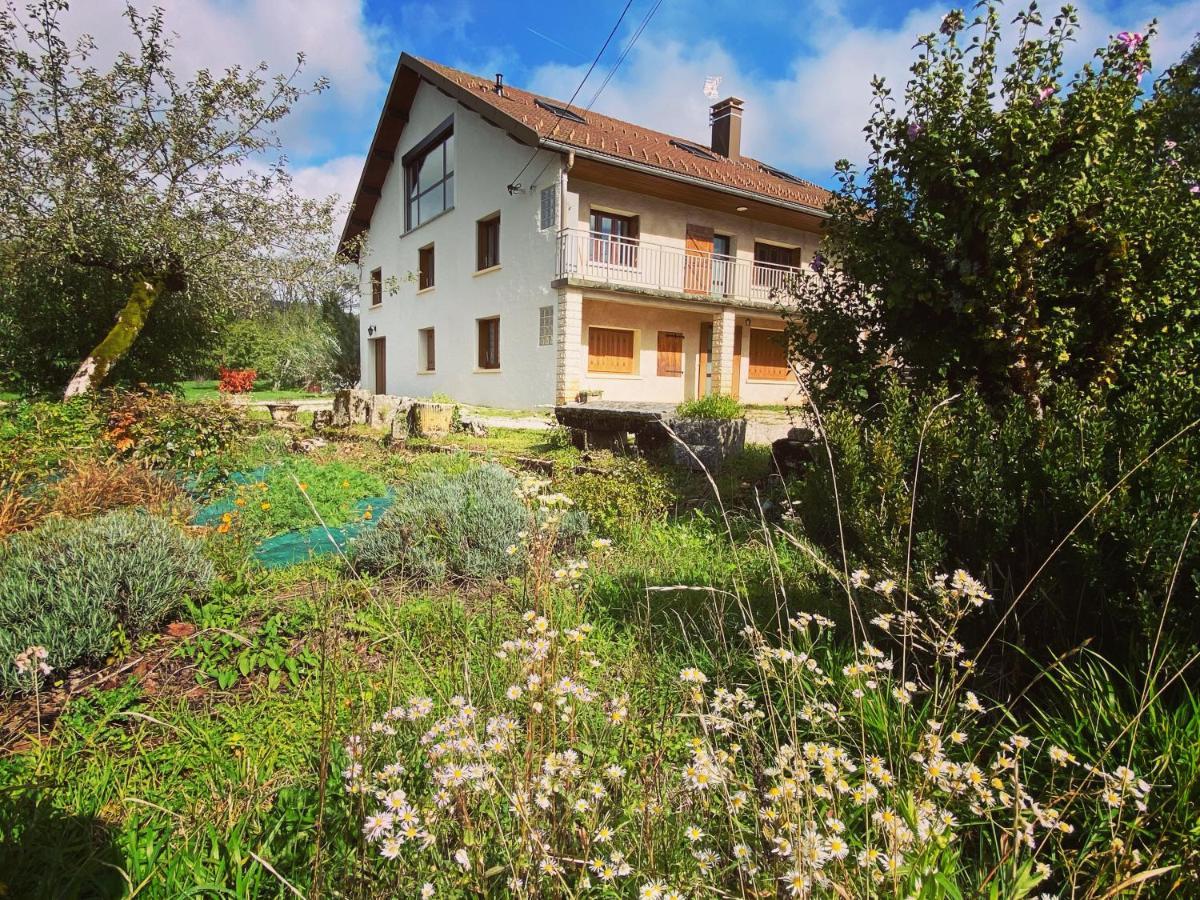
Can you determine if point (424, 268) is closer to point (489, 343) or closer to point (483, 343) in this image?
point (483, 343)

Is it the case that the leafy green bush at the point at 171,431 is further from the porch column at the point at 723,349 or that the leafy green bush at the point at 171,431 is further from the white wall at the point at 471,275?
the porch column at the point at 723,349

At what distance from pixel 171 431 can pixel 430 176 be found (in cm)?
1495

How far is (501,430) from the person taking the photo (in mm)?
10672

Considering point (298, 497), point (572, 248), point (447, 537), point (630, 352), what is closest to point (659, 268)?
point (630, 352)

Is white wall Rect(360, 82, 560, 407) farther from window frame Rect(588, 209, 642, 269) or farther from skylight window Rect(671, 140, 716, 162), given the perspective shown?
skylight window Rect(671, 140, 716, 162)

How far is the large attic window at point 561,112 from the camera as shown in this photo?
51.2 feet

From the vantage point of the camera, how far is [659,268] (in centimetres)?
1508

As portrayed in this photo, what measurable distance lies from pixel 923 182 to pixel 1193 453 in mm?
2709

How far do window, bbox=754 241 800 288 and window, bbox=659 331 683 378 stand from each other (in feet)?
8.81

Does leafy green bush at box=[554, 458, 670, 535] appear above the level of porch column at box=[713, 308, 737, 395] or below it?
below

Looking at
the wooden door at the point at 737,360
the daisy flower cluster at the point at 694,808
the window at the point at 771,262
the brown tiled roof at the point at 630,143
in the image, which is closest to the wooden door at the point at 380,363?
the brown tiled roof at the point at 630,143

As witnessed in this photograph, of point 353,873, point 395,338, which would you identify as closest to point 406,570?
point 353,873

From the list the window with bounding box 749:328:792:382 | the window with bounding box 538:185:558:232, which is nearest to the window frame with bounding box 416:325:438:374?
the window with bounding box 538:185:558:232

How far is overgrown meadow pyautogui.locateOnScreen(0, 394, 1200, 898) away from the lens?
1.20m
